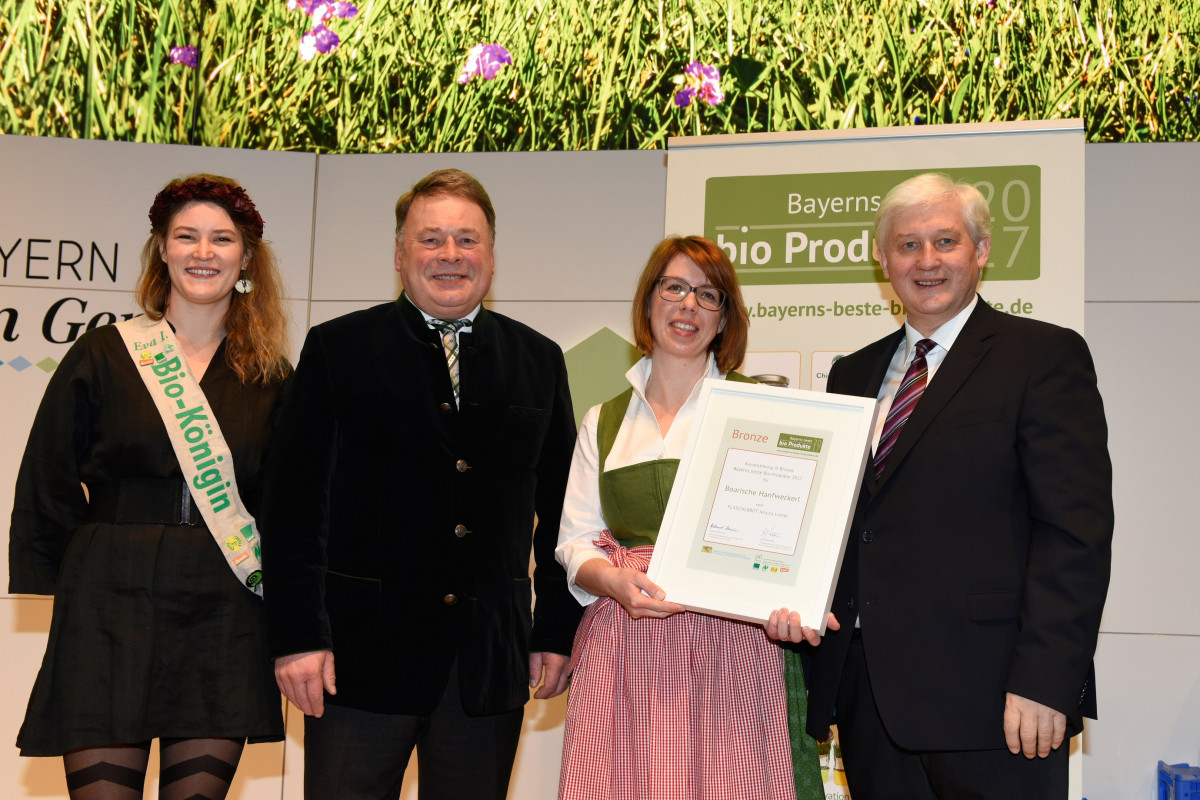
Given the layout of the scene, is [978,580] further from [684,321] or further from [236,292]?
[236,292]

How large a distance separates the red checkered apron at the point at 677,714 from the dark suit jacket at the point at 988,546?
0.71ft

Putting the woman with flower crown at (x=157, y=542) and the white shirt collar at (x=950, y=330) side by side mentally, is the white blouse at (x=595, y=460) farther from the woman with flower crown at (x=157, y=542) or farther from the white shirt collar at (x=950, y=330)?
the woman with flower crown at (x=157, y=542)

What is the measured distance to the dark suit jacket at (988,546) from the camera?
2.00m

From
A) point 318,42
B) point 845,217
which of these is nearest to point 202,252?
point 845,217

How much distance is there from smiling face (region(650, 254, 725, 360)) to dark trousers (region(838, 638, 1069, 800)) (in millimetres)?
769

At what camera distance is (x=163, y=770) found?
2.42 meters

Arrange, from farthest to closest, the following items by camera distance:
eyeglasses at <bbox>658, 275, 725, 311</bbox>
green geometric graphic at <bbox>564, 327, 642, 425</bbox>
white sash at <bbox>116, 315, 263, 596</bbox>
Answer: green geometric graphic at <bbox>564, 327, 642, 425</bbox> < eyeglasses at <bbox>658, 275, 725, 311</bbox> < white sash at <bbox>116, 315, 263, 596</bbox>

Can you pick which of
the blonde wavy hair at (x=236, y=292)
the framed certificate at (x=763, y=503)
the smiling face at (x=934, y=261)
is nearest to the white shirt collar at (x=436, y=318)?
the blonde wavy hair at (x=236, y=292)

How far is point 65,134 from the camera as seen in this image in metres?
4.95

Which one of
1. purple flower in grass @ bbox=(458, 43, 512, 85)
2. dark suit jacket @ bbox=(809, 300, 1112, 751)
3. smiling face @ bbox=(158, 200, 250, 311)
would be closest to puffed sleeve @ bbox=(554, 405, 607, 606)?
dark suit jacket @ bbox=(809, 300, 1112, 751)

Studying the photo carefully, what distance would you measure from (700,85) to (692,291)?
2.65 metres

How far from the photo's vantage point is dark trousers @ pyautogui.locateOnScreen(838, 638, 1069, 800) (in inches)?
81.4

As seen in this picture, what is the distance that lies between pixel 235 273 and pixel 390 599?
91 cm

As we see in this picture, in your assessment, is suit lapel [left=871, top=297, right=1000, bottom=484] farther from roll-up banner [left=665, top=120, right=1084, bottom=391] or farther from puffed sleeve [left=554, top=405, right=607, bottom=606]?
roll-up banner [left=665, top=120, right=1084, bottom=391]
